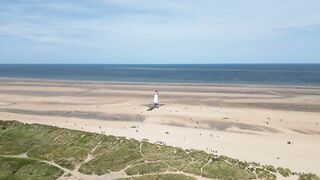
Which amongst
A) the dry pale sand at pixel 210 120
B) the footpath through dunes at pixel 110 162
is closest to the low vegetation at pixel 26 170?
the footpath through dunes at pixel 110 162

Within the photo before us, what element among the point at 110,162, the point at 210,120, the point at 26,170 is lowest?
the point at 210,120

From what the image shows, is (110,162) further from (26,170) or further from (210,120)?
(210,120)

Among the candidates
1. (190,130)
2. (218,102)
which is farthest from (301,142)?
(218,102)

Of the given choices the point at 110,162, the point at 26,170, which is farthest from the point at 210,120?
the point at 26,170

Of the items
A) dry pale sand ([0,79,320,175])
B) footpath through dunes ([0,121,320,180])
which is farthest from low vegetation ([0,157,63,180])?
dry pale sand ([0,79,320,175])

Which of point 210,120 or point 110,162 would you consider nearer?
point 110,162

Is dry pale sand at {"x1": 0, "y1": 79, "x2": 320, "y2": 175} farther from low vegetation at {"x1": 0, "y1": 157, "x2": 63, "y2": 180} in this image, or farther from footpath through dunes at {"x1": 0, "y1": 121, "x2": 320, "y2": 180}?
low vegetation at {"x1": 0, "y1": 157, "x2": 63, "y2": 180}

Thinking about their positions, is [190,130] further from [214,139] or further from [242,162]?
[242,162]
